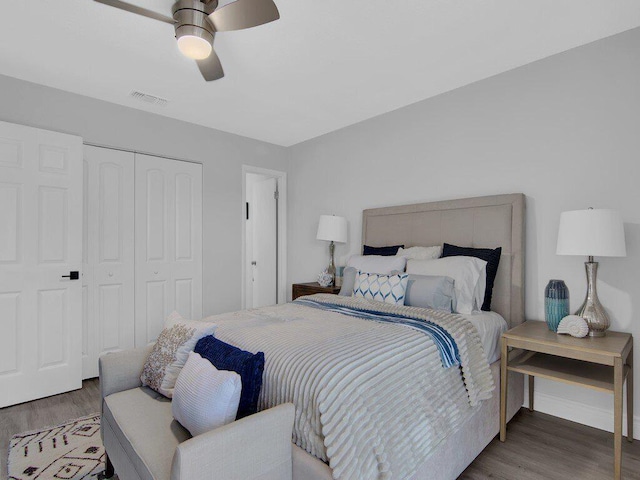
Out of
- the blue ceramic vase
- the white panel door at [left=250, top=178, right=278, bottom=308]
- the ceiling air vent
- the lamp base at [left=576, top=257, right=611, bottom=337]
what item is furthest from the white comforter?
→ the white panel door at [left=250, top=178, right=278, bottom=308]

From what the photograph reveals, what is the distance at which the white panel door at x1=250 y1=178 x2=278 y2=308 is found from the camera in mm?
4844

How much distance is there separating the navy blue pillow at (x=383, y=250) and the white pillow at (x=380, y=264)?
26 centimetres

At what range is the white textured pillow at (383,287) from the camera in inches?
98.7

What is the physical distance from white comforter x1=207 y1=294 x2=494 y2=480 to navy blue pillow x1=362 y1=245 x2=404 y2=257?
3.98 ft

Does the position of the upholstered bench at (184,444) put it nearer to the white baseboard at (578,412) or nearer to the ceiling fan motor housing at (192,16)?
the ceiling fan motor housing at (192,16)

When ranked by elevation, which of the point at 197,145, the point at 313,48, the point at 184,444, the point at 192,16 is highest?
the point at 313,48

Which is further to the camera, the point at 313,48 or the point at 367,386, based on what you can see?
the point at 313,48

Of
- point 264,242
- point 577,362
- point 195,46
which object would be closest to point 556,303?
point 577,362

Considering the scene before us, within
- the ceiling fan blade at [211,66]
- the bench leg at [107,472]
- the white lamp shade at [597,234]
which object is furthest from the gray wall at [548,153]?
the bench leg at [107,472]

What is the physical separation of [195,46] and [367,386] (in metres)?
1.92

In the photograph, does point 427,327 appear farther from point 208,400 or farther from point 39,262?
point 39,262

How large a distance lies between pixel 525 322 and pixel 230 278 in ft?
9.87

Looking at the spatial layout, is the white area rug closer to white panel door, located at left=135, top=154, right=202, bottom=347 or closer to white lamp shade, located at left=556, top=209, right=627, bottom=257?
white panel door, located at left=135, top=154, right=202, bottom=347

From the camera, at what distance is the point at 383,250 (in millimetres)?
3355
